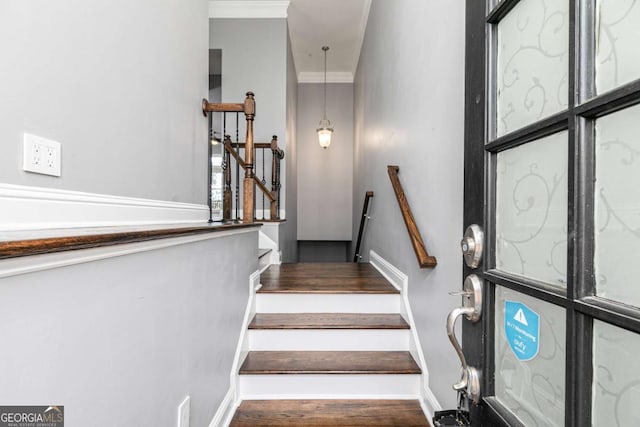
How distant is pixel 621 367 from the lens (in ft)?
1.42

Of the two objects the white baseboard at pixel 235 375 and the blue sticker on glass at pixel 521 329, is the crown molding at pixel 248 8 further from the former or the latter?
the blue sticker on glass at pixel 521 329

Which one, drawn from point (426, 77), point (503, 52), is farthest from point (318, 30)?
point (503, 52)

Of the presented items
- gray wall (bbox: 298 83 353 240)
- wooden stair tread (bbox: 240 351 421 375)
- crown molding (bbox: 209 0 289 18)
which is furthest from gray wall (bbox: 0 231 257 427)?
gray wall (bbox: 298 83 353 240)

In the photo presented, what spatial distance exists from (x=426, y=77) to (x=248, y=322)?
1.82m

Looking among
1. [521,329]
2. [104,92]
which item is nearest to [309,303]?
[104,92]

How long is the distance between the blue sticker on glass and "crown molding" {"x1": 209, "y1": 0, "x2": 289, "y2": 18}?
4607mm

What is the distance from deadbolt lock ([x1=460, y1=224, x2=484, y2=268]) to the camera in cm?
70

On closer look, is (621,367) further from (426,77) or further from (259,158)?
(259,158)

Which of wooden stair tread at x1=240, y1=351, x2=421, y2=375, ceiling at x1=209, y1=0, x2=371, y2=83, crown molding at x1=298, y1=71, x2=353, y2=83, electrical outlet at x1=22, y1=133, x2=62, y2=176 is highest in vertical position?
ceiling at x1=209, y1=0, x2=371, y2=83

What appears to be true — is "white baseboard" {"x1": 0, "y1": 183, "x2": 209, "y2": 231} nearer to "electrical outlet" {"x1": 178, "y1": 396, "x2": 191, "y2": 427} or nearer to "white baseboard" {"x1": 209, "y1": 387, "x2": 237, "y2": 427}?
"electrical outlet" {"x1": 178, "y1": 396, "x2": 191, "y2": 427}

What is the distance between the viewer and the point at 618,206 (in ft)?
1.46

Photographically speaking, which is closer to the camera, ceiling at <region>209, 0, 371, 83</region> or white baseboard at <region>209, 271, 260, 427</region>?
white baseboard at <region>209, 271, 260, 427</region>

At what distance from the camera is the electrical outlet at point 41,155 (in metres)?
0.96

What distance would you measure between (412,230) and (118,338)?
1475 millimetres
